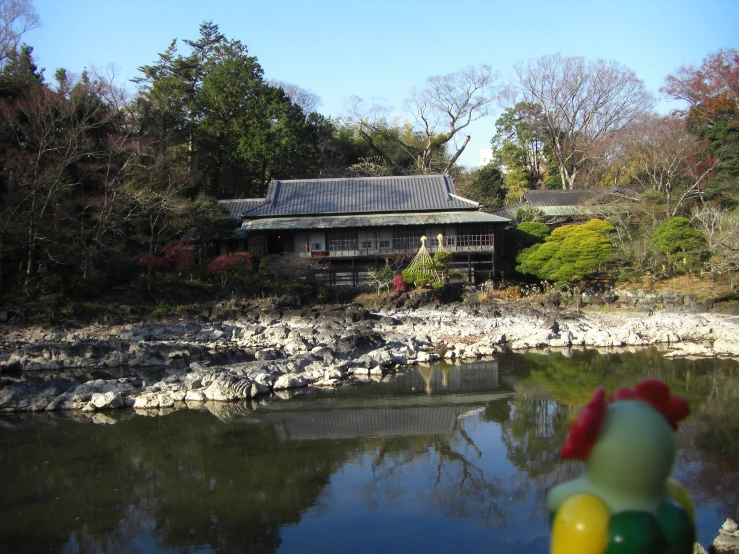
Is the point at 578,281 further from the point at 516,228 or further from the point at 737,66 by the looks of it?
the point at 737,66

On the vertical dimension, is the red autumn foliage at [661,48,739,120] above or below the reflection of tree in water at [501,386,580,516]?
above

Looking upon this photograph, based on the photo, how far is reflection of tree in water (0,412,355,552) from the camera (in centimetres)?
671

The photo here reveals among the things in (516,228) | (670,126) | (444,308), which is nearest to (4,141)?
(444,308)

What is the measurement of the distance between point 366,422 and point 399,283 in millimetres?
12992

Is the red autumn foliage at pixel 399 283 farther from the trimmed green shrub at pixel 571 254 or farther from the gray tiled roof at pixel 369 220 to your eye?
the trimmed green shrub at pixel 571 254

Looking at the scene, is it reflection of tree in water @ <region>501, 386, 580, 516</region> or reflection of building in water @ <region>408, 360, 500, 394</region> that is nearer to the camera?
reflection of tree in water @ <region>501, 386, 580, 516</region>

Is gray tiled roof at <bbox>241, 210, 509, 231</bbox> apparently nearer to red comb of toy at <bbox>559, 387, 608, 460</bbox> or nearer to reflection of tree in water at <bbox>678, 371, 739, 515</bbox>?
reflection of tree in water at <bbox>678, 371, 739, 515</bbox>

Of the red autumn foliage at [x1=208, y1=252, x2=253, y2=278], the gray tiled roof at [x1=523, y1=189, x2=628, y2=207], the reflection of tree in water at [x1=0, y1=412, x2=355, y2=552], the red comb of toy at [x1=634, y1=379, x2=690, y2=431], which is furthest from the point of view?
the gray tiled roof at [x1=523, y1=189, x2=628, y2=207]

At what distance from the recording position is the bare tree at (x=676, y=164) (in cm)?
2630

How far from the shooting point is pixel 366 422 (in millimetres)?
10516

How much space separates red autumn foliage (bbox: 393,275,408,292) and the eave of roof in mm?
3176

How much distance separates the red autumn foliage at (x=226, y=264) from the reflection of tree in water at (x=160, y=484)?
1256 cm

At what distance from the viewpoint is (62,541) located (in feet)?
21.7

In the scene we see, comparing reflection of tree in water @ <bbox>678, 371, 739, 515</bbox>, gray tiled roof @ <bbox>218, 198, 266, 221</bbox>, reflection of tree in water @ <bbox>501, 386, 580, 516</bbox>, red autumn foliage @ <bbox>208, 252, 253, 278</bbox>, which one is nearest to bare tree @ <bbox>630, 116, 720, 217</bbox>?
reflection of tree in water @ <bbox>678, 371, 739, 515</bbox>
